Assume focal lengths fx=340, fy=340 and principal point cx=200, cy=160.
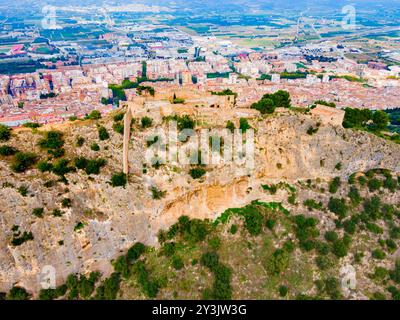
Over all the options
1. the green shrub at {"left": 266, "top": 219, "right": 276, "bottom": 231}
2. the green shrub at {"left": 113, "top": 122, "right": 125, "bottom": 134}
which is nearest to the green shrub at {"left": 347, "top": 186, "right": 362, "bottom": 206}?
the green shrub at {"left": 266, "top": 219, "right": 276, "bottom": 231}

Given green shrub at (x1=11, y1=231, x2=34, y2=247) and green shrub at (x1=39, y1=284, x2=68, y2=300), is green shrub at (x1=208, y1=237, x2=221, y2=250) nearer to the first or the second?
green shrub at (x1=39, y1=284, x2=68, y2=300)

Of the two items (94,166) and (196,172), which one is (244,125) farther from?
(94,166)

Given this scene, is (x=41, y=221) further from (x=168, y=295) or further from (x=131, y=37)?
(x=131, y=37)

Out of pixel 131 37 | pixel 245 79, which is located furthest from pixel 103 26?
pixel 245 79

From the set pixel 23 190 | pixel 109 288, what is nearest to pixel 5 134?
pixel 23 190

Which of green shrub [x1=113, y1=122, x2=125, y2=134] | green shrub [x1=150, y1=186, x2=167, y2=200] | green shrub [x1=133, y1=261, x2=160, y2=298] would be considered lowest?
green shrub [x1=133, y1=261, x2=160, y2=298]

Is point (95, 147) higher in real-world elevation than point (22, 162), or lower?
higher

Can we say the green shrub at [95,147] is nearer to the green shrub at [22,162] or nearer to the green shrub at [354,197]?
the green shrub at [22,162]
